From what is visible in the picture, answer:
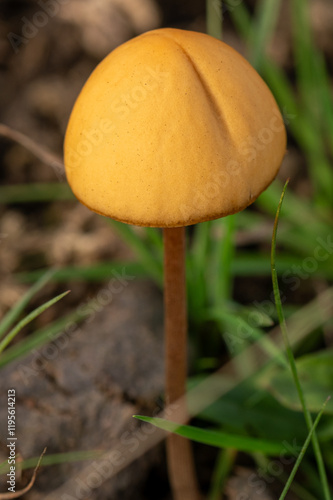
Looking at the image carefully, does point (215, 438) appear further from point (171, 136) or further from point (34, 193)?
point (34, 193)

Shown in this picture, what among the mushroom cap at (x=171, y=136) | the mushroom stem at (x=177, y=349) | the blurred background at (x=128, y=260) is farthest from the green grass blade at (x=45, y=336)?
the mushroom cap at (x=171, y=136)

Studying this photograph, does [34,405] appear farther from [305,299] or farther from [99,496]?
[305,299]

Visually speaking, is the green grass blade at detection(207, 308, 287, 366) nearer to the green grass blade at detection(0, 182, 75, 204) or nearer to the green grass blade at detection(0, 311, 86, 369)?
the green grass blade at detection(0, 311, 86, 369)

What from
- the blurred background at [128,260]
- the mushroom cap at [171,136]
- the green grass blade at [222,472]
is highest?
the mushroom cap at [171,136]

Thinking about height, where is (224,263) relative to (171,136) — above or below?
below

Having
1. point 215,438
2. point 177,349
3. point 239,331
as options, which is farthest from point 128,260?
point 215,438

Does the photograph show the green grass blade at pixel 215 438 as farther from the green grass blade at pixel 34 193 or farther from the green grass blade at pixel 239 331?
the green grass blade at pixel 34 193

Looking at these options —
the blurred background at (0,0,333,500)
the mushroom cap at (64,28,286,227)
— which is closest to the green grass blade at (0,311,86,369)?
the blurred background at (0,0,333,500)
